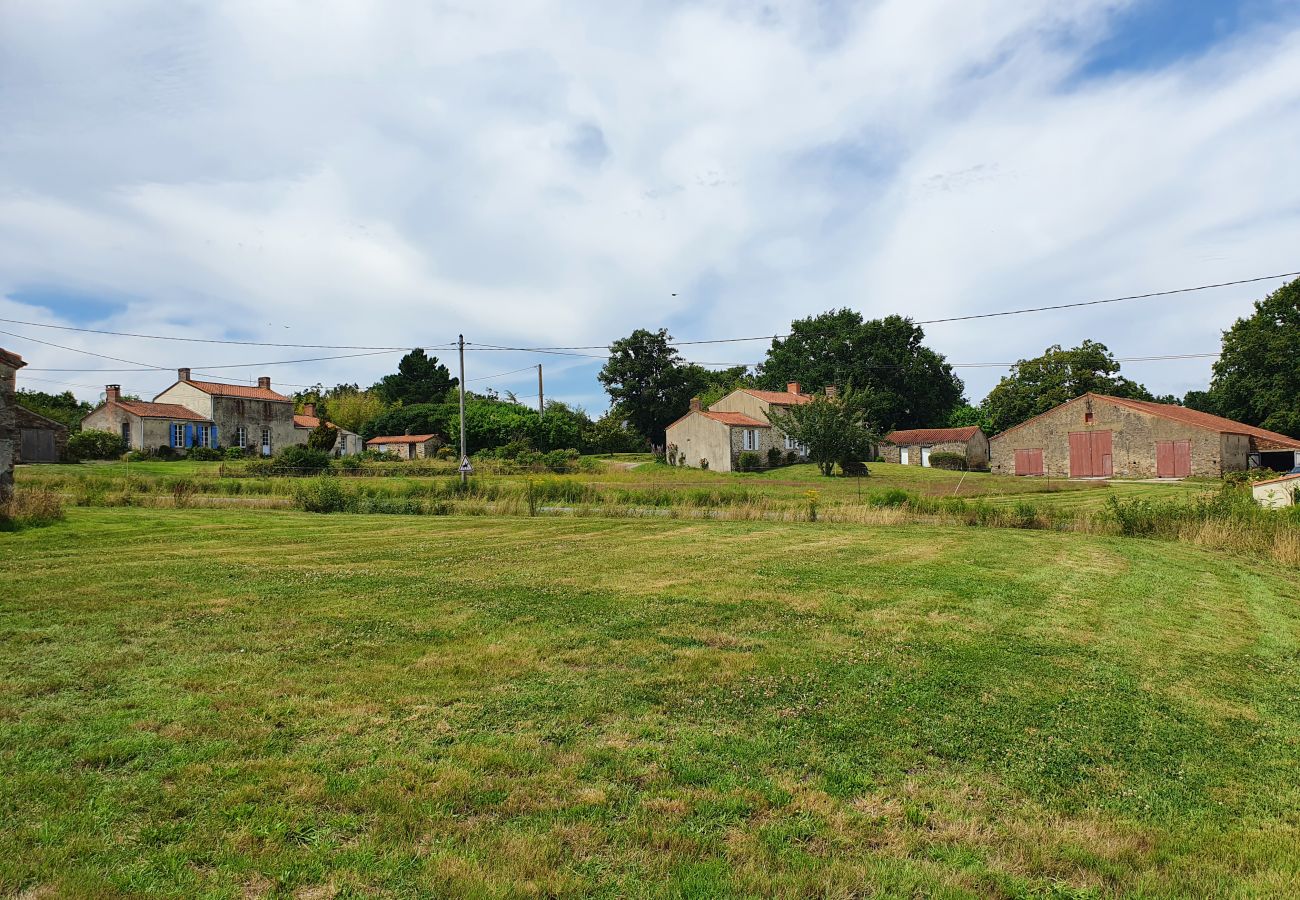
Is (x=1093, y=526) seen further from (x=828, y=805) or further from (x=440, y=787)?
(x=440, y=787)

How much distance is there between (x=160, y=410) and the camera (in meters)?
48.3

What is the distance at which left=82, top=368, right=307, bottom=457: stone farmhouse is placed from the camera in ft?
152

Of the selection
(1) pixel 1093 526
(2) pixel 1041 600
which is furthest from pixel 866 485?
(2) pixel 1041 600

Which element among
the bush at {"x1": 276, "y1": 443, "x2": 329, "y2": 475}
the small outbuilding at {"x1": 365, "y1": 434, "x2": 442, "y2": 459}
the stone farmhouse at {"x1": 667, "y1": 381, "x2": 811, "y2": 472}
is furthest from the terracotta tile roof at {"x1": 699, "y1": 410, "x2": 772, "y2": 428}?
the bush at {"x1": 276, "y1": 443, "x2": 329, "y2": 475}

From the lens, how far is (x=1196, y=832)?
3.65 metres

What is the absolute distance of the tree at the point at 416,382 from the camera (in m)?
76.3

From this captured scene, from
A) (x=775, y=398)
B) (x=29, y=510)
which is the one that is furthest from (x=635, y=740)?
(x=775, y=398)

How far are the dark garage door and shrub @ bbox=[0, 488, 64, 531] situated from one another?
27.1 m

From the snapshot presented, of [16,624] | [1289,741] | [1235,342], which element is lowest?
[1289,741]

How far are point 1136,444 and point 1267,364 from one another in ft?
48.1

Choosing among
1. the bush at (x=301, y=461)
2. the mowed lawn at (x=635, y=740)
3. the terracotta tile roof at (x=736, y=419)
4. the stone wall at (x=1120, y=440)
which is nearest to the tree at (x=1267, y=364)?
the stone wall at (x=1120, y=440)

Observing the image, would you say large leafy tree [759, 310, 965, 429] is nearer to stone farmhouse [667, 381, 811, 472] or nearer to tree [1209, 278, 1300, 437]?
stone farmhouse [667, 381, 811, 472]

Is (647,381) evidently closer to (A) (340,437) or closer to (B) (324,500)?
(A) (340,437)

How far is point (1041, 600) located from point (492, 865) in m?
8.31
